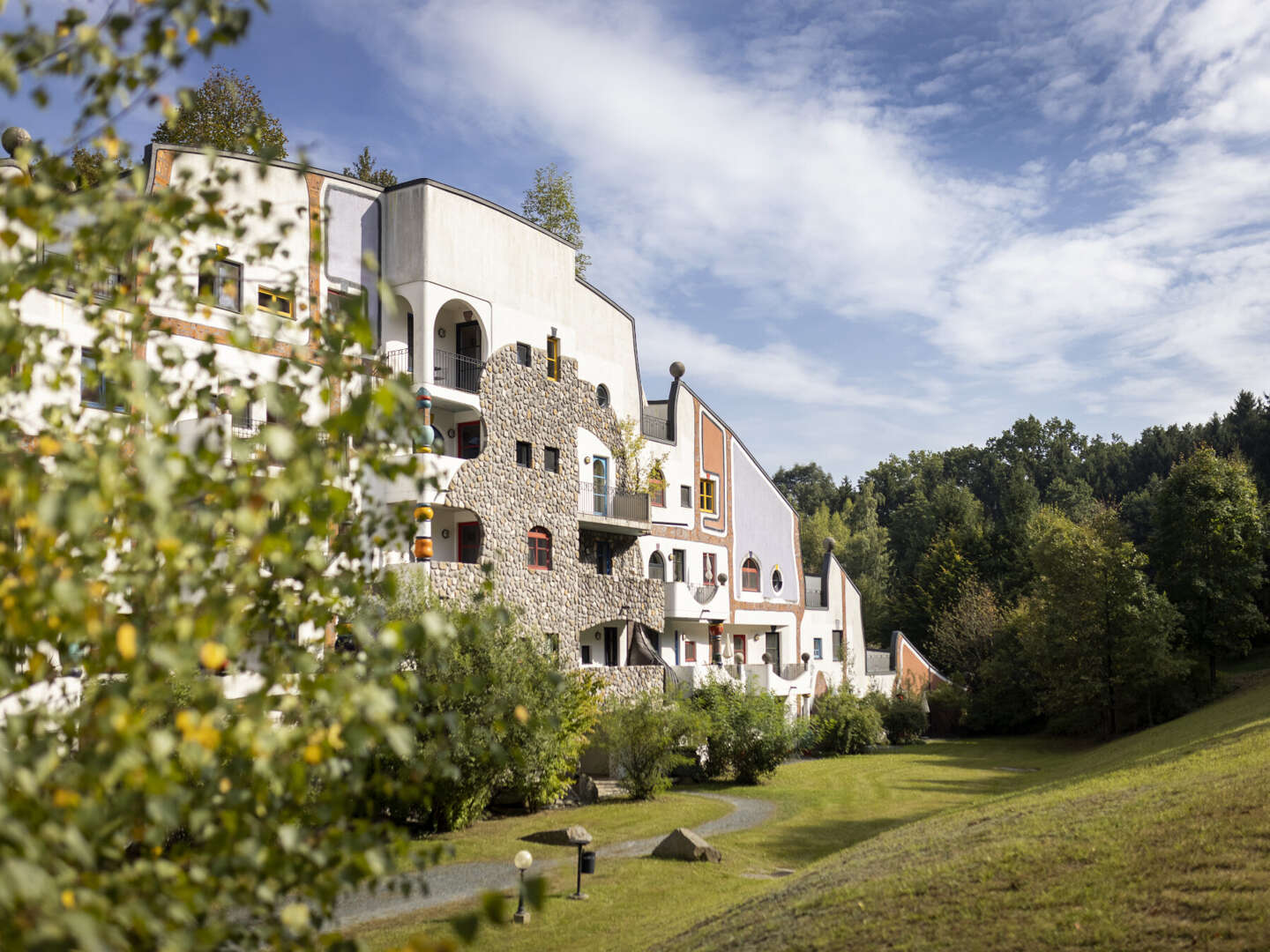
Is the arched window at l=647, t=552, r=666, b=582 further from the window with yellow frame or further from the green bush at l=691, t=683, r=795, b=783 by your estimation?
the green bush at l=691, t=683, r=795, b=783

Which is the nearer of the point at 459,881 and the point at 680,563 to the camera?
the point at 459,881

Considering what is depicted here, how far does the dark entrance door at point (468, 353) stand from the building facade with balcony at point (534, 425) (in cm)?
6

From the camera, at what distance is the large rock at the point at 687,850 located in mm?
19203

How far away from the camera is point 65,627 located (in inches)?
123

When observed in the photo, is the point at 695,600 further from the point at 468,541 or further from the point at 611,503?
the point at 468,541

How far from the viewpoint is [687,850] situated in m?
19.3

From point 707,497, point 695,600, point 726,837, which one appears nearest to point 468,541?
point 726,837

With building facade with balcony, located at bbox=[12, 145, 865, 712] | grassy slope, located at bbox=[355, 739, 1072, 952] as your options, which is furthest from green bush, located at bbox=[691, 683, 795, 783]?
building facade with balcony, located at bbox=[12, 145, 865, 712]

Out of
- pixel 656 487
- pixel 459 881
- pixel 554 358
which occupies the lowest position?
pixel 459 881

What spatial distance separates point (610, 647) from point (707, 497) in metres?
9.81

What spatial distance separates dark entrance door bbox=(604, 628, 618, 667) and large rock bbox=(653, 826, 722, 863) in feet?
46.7

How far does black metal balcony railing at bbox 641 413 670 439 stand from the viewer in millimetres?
→ 38750

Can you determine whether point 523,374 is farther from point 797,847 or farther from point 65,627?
point 65,627

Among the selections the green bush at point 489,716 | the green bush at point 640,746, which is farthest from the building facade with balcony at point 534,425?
the green bush at point 640,746
